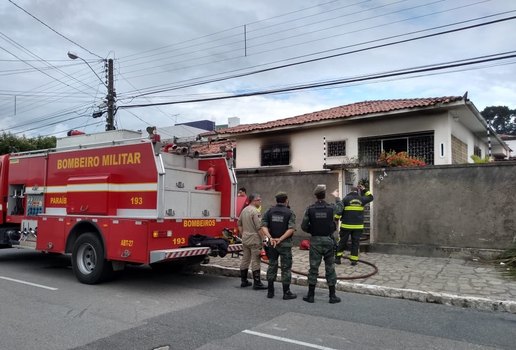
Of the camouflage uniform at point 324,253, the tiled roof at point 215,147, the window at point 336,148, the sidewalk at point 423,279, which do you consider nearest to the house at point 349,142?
the window at point 336,148

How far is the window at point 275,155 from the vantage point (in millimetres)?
17312

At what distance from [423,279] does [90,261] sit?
6.32 m

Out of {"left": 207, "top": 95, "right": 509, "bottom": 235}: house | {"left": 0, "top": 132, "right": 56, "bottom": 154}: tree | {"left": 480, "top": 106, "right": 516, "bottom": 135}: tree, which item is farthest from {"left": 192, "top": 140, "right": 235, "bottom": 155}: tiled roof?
{"left": 480, "top": 106, "right": 516, "bottom": 135}: tree

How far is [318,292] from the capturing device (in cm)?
771

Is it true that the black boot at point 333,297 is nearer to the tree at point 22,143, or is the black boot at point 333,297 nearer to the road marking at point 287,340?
the road marking at point 287,340

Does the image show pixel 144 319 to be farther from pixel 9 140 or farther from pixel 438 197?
pixel 9 140

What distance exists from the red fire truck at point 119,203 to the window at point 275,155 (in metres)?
8.27

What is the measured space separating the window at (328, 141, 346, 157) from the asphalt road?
8589 millimetres

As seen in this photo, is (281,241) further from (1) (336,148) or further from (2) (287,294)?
(1) (336,148)

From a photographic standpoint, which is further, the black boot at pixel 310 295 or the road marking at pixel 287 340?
the black boot at pixel 310 295

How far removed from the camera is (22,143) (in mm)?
31094

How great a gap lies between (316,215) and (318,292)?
5.05ft

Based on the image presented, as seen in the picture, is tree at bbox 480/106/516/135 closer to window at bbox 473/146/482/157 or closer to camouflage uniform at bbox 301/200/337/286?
window at bbox 473/146/482/157

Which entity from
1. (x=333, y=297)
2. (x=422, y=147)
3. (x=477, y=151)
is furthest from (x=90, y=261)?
(x=477, y=151)
